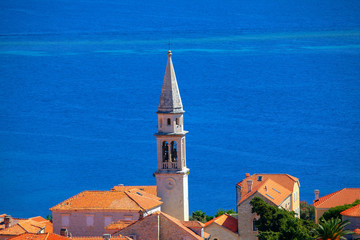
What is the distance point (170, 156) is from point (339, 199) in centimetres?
959

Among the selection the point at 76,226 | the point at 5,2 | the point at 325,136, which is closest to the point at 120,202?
the point at 76,226

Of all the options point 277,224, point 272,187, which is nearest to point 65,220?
point 277,224

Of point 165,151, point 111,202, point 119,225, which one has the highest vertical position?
point 165,151

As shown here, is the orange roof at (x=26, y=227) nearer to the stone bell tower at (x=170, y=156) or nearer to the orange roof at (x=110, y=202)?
the orange roof at (x=110, y=202)

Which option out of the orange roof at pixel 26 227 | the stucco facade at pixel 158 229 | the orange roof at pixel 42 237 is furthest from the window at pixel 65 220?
the orange roof at pixel 42 237

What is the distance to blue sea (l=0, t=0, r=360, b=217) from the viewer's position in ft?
260

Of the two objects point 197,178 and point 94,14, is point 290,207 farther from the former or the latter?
point 94,14

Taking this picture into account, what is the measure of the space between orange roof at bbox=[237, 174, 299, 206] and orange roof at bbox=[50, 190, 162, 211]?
195 inches

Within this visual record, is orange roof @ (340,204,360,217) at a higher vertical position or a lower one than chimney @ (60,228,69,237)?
higher

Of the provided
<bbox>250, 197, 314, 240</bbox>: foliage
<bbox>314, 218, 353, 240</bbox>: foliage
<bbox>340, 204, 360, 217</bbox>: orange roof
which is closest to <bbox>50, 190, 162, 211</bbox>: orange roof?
<bbox>250, 197, 314, 240</bbox>: foliage

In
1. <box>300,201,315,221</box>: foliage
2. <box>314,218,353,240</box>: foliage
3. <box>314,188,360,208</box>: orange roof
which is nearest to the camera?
<box>314,218,353,240</box>: foliage

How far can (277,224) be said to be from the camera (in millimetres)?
37156

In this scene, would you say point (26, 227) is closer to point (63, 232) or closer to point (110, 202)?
point (110, 202)

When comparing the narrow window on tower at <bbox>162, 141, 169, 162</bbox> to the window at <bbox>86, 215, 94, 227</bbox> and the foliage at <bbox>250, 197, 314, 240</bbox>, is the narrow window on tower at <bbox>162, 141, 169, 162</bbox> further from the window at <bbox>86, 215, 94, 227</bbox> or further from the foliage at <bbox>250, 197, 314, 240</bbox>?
the window at <bbox>86, 215, 94, 227</bbox>
